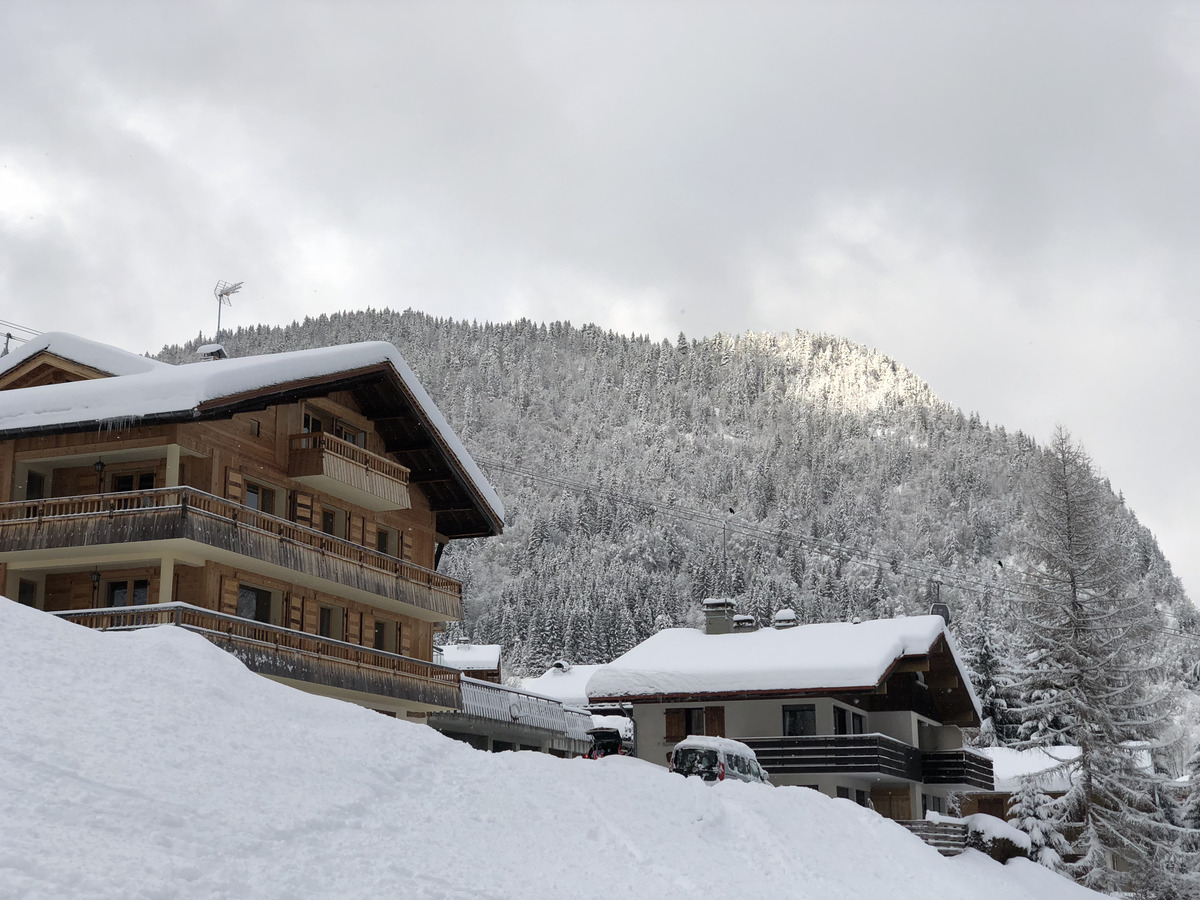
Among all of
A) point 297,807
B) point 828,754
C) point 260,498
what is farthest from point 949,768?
point 297,807

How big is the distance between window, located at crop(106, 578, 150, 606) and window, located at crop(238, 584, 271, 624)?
246cm

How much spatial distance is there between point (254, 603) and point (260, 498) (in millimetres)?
2915

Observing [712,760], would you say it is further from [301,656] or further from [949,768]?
[949,768]

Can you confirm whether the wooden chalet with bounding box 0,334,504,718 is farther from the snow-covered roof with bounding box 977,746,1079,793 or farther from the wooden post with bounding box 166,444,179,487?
the snow-covered roof with bounding box 977,746,1079,793

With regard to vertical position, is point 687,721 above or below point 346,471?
below

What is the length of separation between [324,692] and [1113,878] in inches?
1001

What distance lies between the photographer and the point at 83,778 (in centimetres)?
1248

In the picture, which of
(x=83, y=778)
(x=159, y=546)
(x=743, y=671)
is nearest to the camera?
(x=83, y=778)

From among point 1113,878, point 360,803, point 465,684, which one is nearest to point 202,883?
point 360,803

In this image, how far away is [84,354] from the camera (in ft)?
111

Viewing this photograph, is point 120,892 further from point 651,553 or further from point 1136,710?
point 651,553

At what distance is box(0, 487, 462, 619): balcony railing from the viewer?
2950 centimetres

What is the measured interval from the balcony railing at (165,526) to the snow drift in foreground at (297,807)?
11.9 metres

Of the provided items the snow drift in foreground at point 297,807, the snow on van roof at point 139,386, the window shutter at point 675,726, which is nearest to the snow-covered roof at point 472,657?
the window shutter at point 675,726
